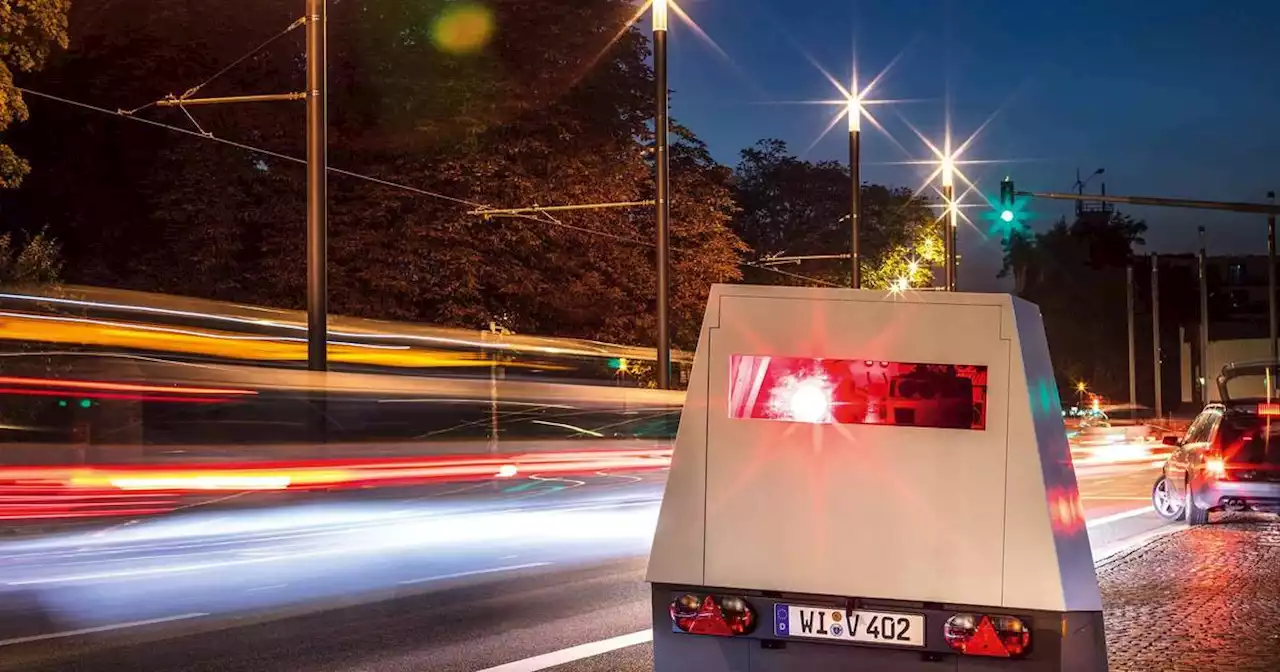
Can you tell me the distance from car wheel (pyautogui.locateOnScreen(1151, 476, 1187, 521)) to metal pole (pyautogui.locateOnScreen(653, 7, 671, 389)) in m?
8.93

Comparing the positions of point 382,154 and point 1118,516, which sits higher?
point 382,154

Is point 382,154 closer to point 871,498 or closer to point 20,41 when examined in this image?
point 20,41

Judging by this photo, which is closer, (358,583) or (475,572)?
(358,583)

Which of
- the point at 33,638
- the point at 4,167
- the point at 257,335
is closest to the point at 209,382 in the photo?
the point at 257,335

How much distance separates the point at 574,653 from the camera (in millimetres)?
A: 8898

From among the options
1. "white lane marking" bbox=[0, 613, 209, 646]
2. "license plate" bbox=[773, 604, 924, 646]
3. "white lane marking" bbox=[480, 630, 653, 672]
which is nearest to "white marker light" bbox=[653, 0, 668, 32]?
"white lane marking" bbox=[0, 613, 209, 646]

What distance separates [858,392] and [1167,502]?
46.7ft

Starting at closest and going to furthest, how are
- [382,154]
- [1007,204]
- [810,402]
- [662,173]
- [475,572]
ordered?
[810,402], [475,572], [662,173], [1007,204], [382,154]

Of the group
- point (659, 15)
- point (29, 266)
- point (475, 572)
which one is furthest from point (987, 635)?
point (659, 15)

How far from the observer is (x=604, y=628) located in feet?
32.7

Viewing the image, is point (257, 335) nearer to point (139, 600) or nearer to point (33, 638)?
point (139, 600)

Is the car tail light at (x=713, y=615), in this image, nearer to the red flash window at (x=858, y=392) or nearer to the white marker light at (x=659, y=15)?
the red flash window at (x=858, y=392)

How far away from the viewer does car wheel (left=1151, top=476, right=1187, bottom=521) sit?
60.0ft

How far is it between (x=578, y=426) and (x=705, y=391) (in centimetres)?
2134
